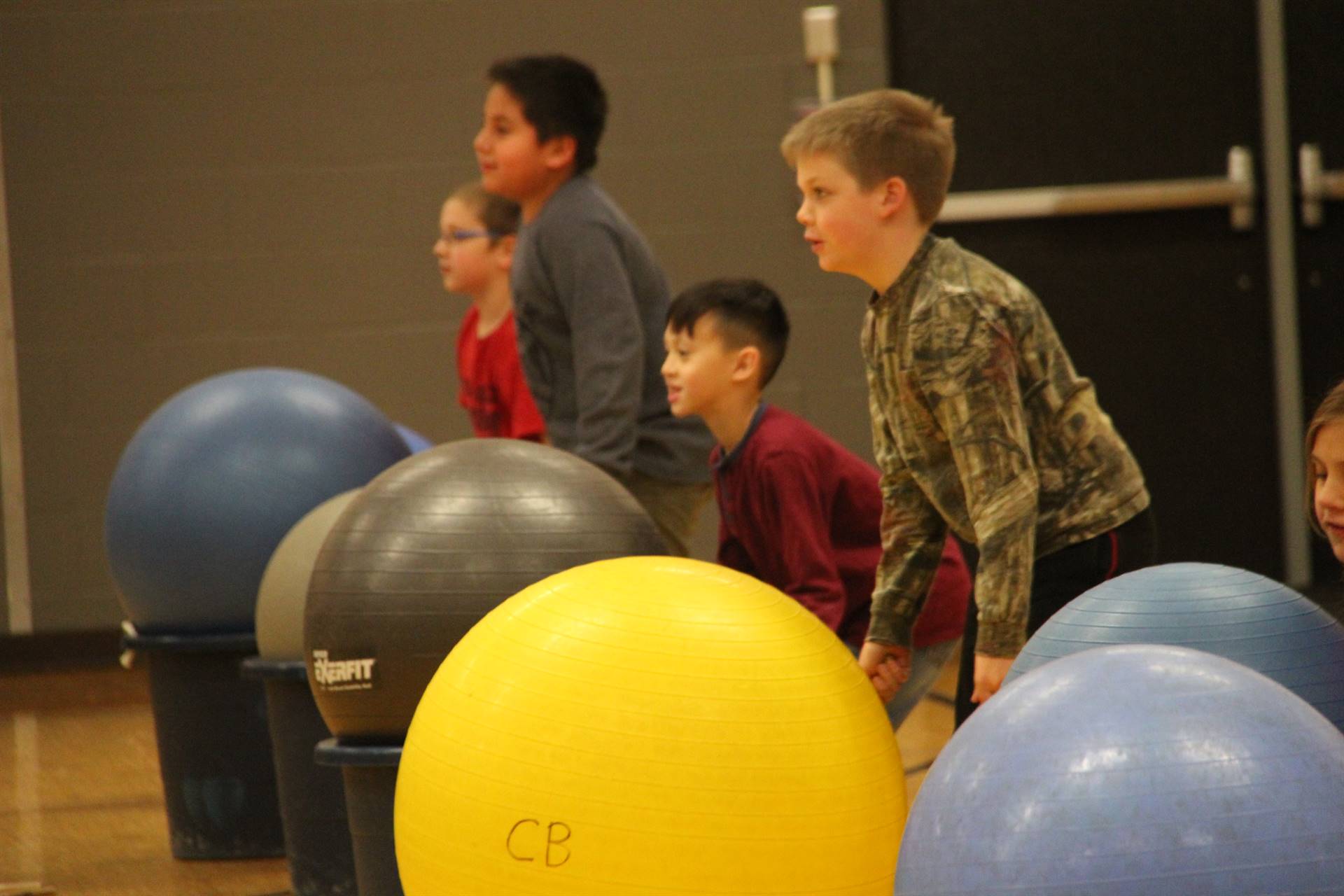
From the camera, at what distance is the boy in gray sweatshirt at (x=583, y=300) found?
182 inches

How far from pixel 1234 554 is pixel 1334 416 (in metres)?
5.41

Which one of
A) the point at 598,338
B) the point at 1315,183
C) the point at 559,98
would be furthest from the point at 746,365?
the point at 1315,183

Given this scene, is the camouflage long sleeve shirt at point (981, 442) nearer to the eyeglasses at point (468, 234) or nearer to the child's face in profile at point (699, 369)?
the child's face in profile at point (699, 369)

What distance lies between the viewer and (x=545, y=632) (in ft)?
8.79

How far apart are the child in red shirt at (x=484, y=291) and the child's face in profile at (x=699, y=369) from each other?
1.43 m

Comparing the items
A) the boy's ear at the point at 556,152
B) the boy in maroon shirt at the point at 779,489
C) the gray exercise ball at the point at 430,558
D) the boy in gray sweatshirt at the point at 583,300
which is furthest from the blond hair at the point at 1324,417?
the boy's ear at the point at 556,152

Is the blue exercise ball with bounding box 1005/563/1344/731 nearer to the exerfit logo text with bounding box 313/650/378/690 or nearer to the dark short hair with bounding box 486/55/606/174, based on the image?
the exerfit logo text with bounding box 313/650/378/690

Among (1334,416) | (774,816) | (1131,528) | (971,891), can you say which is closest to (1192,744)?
(971,891)

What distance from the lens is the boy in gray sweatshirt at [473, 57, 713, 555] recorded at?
462 cm

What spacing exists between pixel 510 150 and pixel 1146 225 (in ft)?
13.2

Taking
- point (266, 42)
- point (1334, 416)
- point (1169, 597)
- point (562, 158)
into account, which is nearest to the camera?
point (1169, 597)

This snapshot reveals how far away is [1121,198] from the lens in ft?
26.0

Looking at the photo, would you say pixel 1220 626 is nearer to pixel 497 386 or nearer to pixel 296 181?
pixel 497 386

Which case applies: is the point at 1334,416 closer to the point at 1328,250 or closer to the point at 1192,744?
the point at 1192,744
